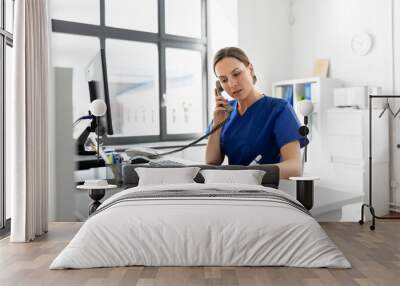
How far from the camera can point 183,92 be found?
735cm

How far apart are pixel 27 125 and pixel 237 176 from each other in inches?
78.9

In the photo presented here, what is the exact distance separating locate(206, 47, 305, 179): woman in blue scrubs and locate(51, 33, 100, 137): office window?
1.64 m

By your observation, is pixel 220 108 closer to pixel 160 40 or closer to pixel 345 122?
pixel 345 122

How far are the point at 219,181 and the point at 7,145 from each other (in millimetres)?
2305

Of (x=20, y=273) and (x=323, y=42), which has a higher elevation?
(x=323, y=42)

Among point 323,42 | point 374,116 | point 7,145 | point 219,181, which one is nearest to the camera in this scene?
point 219,181

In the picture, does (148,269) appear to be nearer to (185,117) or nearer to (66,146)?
(66,146)

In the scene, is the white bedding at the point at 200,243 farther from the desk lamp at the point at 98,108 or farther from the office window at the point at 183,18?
the office window at the point at 183,18

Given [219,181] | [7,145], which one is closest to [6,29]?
[7,145]

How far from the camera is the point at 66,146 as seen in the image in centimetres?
596

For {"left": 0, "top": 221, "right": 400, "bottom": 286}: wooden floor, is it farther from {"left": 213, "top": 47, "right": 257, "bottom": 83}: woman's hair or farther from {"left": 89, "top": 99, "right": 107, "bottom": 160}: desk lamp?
{"left": 213, "top": 47, "right": 257, "bottom": 83}: woman's hair

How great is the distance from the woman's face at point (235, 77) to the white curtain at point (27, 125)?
1.85 meters

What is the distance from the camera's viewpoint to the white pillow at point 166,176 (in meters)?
5.17

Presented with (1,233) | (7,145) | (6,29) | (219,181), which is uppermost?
(6,29)
